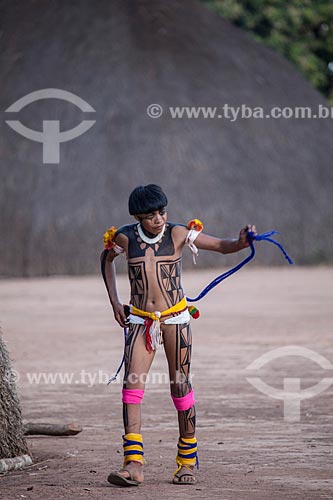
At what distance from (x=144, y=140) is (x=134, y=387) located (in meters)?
17.6

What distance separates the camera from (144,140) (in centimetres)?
2211

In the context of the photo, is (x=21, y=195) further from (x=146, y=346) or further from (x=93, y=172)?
(x=146, y=346)

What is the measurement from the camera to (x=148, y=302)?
4.93 metres

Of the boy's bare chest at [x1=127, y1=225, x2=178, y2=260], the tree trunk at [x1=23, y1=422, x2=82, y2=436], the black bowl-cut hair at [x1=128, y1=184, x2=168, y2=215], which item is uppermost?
the black bowl-cut hair at [x1=128, y1=184, x2=168, y2=215]

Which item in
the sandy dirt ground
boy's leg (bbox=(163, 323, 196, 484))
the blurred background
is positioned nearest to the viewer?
the sandy dirt ground

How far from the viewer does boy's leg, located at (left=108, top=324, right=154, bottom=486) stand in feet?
15.4

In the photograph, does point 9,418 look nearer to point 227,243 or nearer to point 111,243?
point 111,243

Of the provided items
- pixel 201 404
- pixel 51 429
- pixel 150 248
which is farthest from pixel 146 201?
pixel 201 404

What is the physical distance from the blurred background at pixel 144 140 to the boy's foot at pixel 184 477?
16.1 m

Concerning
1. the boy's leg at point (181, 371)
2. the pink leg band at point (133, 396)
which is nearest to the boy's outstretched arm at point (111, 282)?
the boy's leg at point (181, 371)

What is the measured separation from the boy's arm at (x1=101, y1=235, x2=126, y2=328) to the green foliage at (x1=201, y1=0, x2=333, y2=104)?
26.7m

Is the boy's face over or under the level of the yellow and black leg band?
over

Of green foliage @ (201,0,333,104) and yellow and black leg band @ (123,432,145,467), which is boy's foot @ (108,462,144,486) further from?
green foliage @ (201,0,333,104)

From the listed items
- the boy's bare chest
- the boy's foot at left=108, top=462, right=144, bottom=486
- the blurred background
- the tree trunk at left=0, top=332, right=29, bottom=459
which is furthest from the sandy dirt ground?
the blurred background
